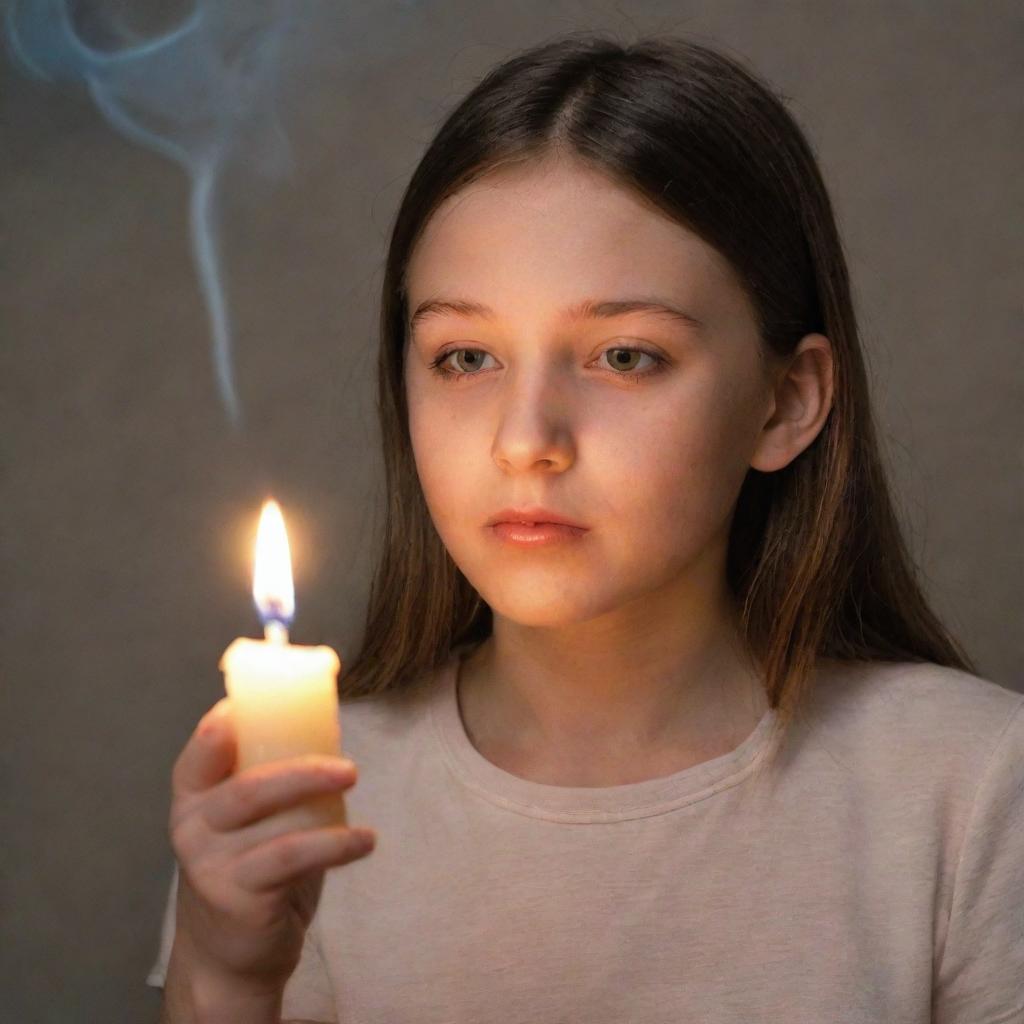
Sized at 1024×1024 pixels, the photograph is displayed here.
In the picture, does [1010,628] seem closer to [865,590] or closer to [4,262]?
[865,590]

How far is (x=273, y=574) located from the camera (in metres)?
1.15

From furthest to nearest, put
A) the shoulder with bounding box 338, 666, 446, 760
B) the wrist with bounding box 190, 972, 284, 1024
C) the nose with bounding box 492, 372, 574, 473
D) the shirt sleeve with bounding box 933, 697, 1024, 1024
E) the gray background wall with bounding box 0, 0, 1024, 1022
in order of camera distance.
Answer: the gray background wall with bounding box 0, 0, 1024, 1022 → the shoulder with bounding box 338, 666, 446, 760 → the shirt sleeve with bounding box 933, 697, 1024, 1024 → the nose with bounding box 492, 372, 574, 473 → the wrist with bounding box 190, 972, 284, 1024

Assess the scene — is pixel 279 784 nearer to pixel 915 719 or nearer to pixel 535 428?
pixel 535 428

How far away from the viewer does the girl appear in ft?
5.28

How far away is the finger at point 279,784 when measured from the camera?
3.49ft

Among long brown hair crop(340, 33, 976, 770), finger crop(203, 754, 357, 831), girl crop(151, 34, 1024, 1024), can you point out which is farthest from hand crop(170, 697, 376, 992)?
long brown hair crop(340, 33, 976, 770)

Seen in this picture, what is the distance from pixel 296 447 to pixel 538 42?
0.66 m

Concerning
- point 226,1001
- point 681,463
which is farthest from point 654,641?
point 226,1001

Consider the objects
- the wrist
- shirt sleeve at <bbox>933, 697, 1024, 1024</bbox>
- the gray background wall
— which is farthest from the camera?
the gray background wall

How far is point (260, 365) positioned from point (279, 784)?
145 centimetres

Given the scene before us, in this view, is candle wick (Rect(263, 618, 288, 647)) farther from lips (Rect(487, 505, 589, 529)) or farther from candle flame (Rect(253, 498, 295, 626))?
lips (Rect(487, 505, 589, 529))

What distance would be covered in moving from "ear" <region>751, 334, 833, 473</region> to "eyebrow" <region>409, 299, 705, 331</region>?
0.19m

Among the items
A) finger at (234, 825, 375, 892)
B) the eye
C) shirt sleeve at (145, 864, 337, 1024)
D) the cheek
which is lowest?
shirt sleeve at (145, 864, 337, 1024)

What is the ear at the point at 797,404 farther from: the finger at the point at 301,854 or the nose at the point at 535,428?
the finger at the point at 301,854
